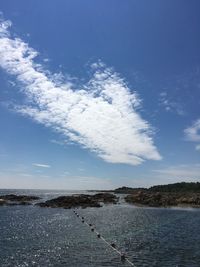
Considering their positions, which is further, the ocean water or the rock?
the rock

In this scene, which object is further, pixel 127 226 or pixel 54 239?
pixel 127 226

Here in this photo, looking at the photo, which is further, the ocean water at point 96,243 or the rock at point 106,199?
the rock at point 106,199

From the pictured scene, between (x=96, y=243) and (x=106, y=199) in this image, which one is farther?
(x=106, y=199)

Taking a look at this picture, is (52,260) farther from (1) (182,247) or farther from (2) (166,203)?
(2) (166,203)

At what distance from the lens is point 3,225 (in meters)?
67.1

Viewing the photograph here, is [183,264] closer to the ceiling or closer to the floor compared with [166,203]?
closer to the floor

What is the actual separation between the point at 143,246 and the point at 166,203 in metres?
80.4

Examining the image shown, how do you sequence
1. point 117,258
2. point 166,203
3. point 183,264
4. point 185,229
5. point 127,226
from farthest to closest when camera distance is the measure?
point 166,203, point 127,226, point 185,229, point 117,258, point 183,264

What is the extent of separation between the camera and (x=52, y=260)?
3628 centimetres

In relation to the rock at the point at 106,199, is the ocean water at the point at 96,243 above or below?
below

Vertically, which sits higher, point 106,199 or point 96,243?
point 106,199

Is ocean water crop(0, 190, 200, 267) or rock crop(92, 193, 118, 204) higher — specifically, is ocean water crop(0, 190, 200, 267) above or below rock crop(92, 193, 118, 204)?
below

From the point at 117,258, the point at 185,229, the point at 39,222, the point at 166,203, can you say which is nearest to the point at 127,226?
the point at 185,229

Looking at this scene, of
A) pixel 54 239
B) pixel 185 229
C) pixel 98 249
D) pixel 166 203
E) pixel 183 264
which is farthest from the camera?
pixel 166 203
